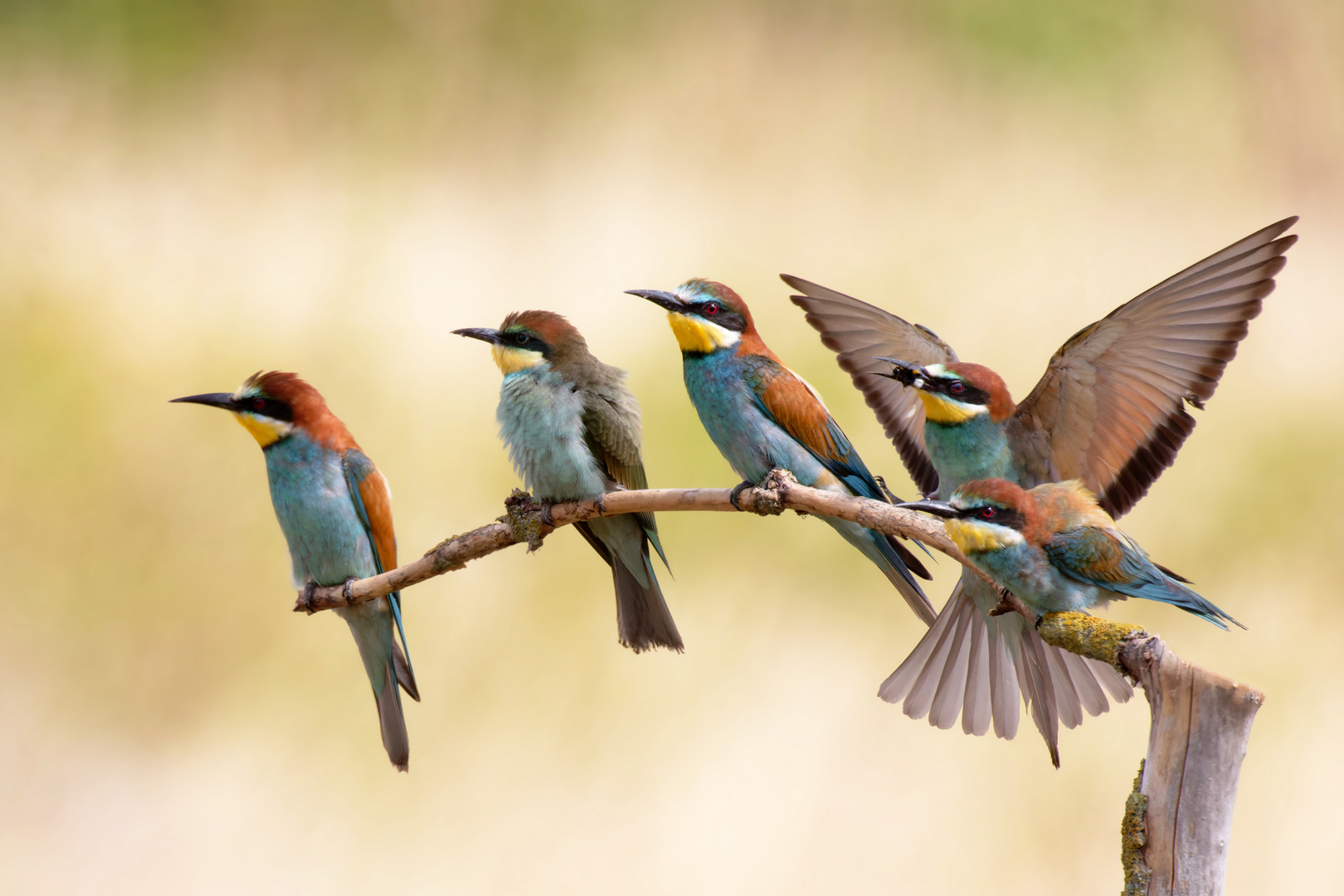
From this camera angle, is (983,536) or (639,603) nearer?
(983,536)

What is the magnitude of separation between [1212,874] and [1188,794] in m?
0.11

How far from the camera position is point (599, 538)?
2498 mm

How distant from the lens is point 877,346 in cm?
240

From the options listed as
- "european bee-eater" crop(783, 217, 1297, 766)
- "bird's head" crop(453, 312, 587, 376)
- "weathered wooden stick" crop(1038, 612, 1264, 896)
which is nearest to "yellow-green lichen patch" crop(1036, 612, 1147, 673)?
"weathered wooden stick" crop(1038, 612, 1264, 896)

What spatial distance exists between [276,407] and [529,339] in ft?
1.97

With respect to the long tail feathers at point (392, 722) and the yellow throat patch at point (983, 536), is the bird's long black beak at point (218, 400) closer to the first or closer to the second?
the long tail feathers at point (392, 722)

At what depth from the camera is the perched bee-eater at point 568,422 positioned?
2.28 metres

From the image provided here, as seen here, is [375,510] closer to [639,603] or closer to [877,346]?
[639,603]

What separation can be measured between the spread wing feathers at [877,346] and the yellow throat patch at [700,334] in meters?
0.20

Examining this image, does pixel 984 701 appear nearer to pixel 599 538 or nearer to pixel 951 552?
pixel 951 552

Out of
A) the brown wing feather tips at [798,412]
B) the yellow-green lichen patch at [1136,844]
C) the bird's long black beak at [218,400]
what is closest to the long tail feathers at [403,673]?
the bird's long black beak at [218,400]

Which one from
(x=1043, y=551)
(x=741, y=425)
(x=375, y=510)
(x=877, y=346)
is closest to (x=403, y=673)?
(x=375, y=510)

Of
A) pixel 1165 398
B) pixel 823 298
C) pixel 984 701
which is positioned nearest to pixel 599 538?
pixel 823 298

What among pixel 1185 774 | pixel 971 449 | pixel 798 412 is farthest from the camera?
pixel 798 412
